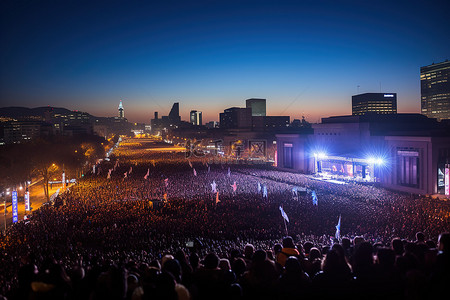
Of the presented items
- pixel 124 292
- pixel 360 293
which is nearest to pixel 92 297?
pixel 124 292

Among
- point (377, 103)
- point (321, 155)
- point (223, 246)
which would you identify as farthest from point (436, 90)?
point (223, 246)

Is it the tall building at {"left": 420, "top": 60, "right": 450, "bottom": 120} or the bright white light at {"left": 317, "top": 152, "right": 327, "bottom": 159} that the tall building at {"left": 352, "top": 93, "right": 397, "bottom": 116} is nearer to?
the tall building at {"left": 420, "top": 60, "right": 450, "bottom": 120}

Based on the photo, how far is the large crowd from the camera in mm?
4770

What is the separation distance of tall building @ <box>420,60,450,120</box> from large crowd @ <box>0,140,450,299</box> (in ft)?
520

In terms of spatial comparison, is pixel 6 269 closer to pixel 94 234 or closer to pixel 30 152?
pixel 94 234

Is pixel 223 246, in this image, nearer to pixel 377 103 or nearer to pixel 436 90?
pixel 377 103

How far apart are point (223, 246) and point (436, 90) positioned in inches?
7222

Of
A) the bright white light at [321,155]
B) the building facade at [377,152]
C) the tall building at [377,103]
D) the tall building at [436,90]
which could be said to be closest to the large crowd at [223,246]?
the building facade at [377,152]

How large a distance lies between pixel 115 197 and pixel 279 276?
22.7 m

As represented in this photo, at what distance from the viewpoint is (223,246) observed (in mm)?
12398

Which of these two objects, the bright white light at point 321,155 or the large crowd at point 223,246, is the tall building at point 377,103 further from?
the large crowd at point 223,246

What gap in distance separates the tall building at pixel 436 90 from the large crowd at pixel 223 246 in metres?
158

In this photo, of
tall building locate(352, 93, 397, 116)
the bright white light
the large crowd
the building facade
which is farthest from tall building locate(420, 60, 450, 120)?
the large crowd

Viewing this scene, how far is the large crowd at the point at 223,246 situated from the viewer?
4770 mm
